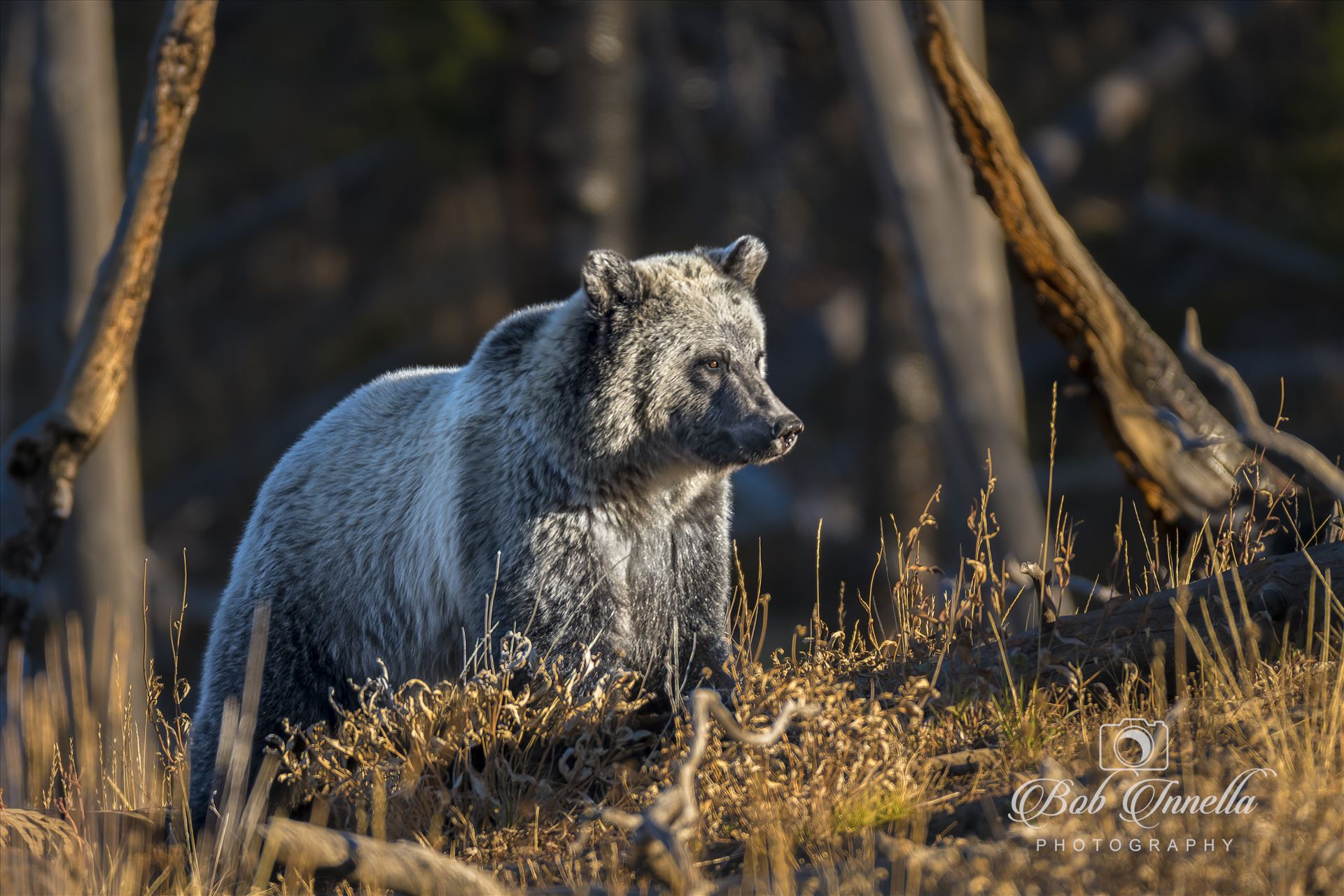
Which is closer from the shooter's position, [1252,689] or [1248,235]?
[1252,689]

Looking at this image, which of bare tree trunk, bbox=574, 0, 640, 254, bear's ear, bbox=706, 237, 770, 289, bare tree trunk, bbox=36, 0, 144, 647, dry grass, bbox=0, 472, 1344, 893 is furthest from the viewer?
bare tree trunk, bbox=36, 0, 144, 647

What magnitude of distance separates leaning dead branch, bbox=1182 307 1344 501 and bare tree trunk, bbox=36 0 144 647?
1075 centimetres

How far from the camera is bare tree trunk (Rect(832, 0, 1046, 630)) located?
11812 mm

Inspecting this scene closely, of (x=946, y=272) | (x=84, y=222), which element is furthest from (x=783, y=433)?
(x=84, y=222)

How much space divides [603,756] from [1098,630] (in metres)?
1.73

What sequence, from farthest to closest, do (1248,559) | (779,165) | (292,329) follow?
(292,329), (779,165), (1248,559)

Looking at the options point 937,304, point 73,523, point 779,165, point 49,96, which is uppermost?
point 49,96

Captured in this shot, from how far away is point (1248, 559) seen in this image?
5.68 metres

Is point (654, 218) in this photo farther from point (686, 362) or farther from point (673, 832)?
point (673, 832)

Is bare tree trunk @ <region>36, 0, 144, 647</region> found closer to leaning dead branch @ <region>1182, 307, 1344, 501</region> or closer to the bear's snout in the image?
the bear's snout

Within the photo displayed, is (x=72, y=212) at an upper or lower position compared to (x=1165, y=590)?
upper

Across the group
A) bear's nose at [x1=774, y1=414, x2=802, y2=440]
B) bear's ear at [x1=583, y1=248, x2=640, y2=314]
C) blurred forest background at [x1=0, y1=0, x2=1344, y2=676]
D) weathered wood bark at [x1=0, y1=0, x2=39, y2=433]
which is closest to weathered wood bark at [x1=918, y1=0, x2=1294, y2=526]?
bear's nose at [x1=774, y1=414, x2=802, y2=440]

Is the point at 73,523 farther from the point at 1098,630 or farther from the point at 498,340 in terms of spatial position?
the point at 1098,630

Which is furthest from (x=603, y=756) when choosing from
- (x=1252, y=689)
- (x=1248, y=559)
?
(x=1248, y=559)
